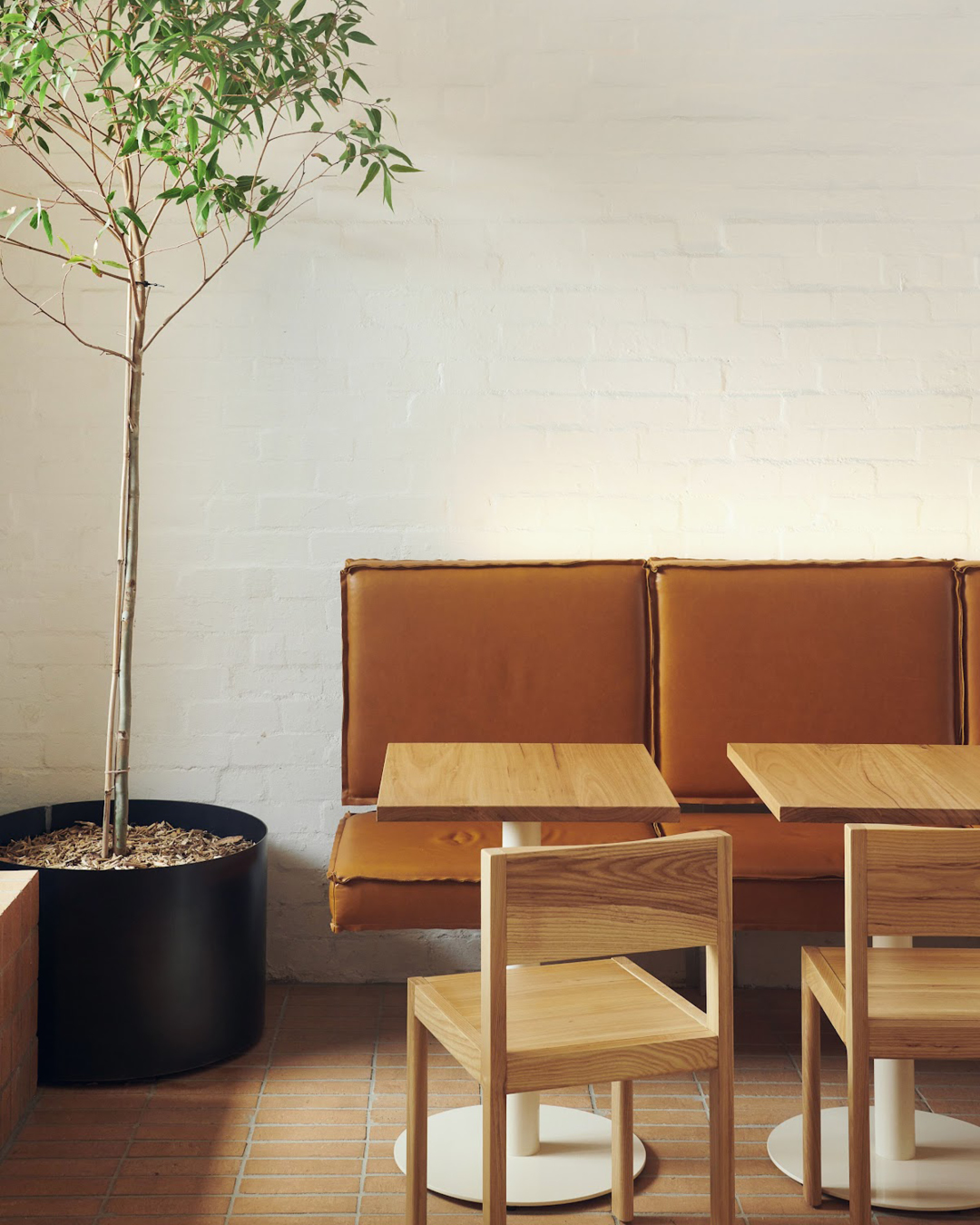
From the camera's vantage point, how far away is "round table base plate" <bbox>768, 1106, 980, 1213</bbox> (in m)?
2.10

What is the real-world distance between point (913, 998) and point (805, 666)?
1235 millimetres

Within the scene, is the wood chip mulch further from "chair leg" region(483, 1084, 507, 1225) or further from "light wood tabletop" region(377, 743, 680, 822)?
→ "chair leg" region(483, 1084, 507, 1225)

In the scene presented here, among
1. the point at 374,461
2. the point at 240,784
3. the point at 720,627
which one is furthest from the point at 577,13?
the point at 240,784

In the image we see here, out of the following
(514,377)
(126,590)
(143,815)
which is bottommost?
(143,815)

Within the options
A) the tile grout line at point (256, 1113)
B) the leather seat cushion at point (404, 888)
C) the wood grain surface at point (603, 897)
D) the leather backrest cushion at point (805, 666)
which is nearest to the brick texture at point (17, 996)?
the tile grout line at point (256, 1113)

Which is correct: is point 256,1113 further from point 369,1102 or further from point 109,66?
point 109,66

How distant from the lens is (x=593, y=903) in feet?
5.06

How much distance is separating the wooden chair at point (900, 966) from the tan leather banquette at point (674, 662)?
98 cm

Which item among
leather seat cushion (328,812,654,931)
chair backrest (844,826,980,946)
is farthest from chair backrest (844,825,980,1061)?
leather seat cushion (328,812,654,931)

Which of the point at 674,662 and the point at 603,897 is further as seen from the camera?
the point at 674,662

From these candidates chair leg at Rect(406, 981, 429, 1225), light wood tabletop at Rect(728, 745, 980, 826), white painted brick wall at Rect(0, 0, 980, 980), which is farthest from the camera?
white painted brick wall at Rect(0, 0, 980, 980)

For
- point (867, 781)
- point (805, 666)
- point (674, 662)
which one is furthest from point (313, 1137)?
point (805, 666)

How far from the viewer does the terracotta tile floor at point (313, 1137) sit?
82.6 inches

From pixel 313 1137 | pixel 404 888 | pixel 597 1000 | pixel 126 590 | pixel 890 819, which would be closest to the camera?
pixel 597 1000
